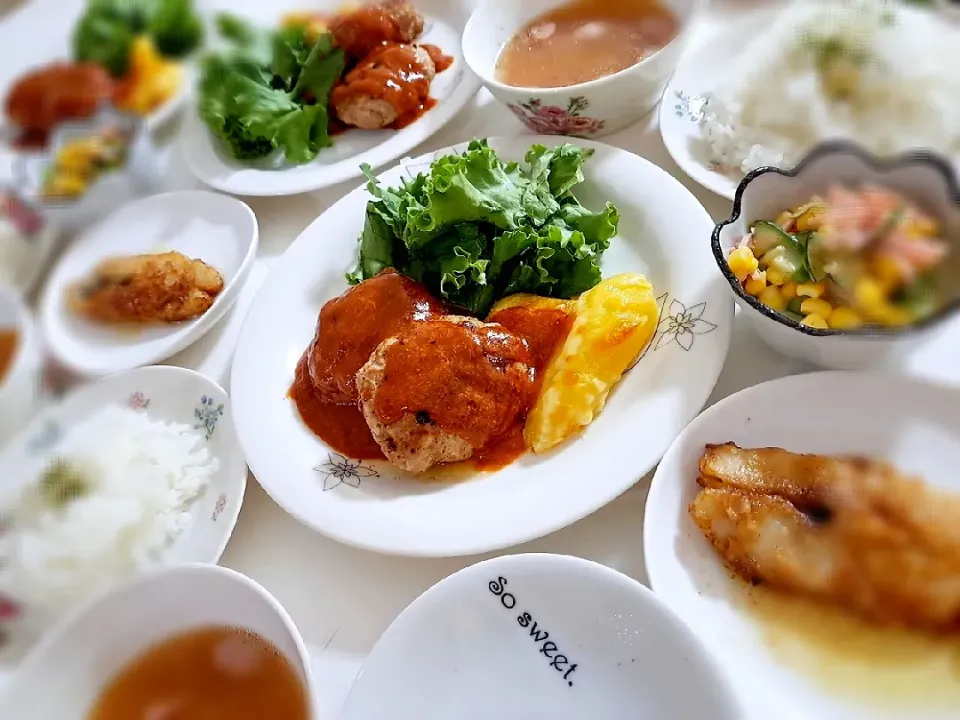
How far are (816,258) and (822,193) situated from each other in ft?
0.29

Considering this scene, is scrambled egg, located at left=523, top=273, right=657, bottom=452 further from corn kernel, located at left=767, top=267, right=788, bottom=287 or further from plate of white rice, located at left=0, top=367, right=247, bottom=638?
plate of white rice, located at left=0, top=367, right=247, bottom=638

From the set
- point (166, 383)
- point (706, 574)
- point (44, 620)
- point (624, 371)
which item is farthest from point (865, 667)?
point (166, 383)

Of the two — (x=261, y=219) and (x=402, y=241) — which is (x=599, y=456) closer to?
(x=402, y=241)

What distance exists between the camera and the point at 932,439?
76 centimetres

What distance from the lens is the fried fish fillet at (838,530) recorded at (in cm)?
64

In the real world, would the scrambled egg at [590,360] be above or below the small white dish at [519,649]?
above

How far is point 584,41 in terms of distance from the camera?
3.87 feet

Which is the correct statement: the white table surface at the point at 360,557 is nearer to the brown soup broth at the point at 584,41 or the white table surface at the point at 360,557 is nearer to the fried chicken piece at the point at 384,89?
the brown soup broth at the point at 584,41

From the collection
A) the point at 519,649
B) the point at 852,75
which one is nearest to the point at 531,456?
the point at 519,649

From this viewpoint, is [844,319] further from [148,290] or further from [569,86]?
[148,290]

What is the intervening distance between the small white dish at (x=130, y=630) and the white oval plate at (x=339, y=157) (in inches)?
28.7

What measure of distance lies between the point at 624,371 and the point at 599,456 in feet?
0.50

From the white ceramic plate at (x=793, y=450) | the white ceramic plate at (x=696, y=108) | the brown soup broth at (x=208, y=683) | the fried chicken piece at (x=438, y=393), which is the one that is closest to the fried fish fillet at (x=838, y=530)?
the white ceramic plate at (x=793, y=450)

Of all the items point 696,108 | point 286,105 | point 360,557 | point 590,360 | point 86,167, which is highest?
point 86,167
